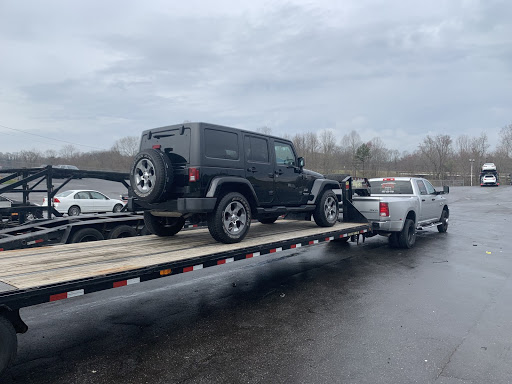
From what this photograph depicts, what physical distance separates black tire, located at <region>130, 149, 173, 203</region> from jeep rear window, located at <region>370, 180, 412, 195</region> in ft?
23.3

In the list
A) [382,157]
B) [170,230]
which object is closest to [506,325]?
[170,230]

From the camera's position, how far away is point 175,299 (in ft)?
19.8

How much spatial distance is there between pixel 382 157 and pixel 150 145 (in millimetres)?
66862

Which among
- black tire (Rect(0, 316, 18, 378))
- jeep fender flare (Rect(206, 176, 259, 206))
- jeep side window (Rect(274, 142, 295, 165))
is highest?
jeep side window (Rect(274, 142, 295, 165))

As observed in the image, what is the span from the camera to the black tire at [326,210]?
801 centimetres

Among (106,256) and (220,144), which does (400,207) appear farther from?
(106,256)

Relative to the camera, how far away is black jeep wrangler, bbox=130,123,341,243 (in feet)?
18.5

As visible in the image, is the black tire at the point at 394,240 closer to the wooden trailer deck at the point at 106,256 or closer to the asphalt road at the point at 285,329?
the asphalt road at the point at 285,329

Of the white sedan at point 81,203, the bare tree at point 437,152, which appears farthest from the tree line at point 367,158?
the white sedan at point 81,203

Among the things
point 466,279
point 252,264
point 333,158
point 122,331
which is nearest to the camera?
point 122,331

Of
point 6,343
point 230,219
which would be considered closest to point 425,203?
point 230,219

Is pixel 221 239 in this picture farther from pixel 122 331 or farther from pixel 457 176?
pixel 457 176

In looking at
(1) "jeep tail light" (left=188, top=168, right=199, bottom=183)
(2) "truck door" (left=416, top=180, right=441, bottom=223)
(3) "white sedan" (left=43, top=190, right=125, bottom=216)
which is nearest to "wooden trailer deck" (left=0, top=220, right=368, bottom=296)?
(1) "jeep tail light" (left=188, top=168, right=199, bottom=183)

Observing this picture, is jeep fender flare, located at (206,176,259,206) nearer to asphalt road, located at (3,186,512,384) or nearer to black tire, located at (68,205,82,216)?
asphalt road, located at (3,186,512,384)
